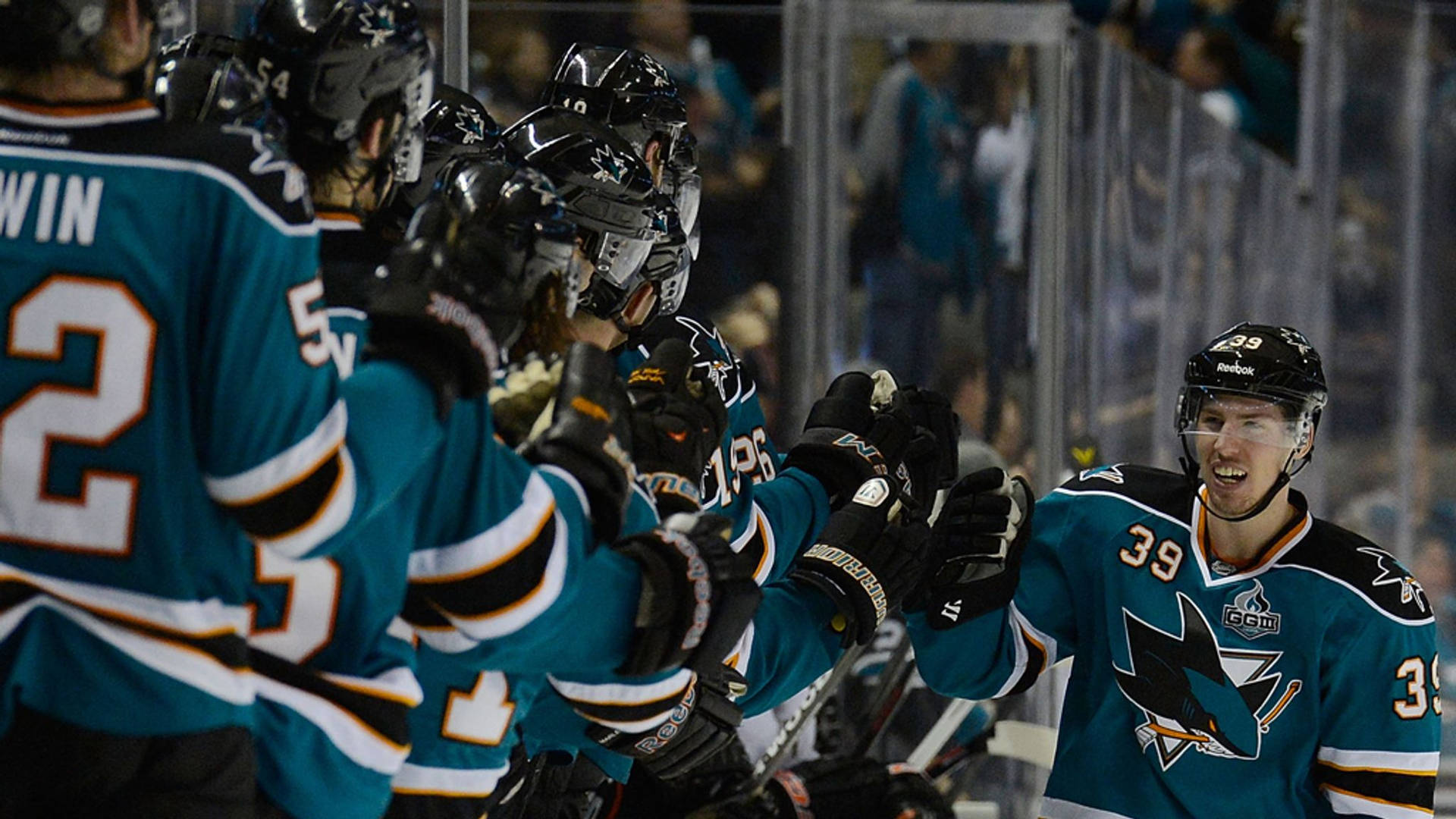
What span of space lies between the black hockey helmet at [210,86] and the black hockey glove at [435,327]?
0.27m

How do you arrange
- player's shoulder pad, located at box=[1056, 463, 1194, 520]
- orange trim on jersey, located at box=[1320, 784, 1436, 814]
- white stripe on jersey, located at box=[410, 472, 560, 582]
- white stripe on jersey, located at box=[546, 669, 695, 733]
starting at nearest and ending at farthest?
white stripe on jersey, located at box=[410, 472, 560, 582] → white stripe on jersey, located at box=[546, 669, 695, 733] → orange trim on jersey, located at box=[1320, 784, 1436, 814] → player's shoulder pad, located at box=[1056, 463, 1194, 520]

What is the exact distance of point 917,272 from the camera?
185 inches

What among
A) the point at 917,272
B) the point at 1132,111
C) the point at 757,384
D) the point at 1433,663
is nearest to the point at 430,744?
the point at 1433,663

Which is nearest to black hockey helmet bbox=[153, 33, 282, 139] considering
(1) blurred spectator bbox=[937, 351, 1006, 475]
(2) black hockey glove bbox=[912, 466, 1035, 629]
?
(2) black hockey glove bbox=[912, 466, 1035, 629]

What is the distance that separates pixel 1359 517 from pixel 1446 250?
48.1 inches

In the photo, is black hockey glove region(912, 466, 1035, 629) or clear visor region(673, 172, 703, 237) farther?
clear visor region(673, 172, 703, 237)

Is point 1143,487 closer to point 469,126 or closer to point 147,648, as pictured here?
point 469,126

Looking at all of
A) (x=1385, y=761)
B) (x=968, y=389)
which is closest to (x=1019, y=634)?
(x=1385, y=761)

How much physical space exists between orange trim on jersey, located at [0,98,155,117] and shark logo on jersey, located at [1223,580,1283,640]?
1798mm

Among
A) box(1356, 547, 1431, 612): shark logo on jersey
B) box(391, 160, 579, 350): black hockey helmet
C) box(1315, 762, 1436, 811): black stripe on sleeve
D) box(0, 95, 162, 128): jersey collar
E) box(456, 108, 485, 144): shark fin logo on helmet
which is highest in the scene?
box(0, 95, 162, 128): jersey collar

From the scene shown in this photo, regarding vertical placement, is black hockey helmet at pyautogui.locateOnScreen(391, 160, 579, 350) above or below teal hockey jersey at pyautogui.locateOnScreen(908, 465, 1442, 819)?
above

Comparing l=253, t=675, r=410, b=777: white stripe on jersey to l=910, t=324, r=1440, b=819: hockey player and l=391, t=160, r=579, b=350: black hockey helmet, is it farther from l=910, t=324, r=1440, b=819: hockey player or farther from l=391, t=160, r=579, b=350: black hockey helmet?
l=910, t=324, r=1440, b=819: hockey player

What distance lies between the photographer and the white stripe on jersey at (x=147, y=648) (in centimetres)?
147

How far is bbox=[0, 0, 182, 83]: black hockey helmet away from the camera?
145cm
